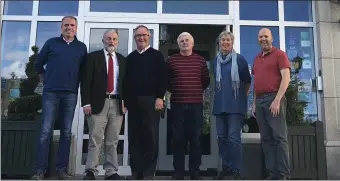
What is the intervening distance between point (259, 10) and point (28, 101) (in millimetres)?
3879

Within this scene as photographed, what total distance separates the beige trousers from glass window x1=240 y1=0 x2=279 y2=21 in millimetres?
3104

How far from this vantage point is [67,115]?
12.8 feet

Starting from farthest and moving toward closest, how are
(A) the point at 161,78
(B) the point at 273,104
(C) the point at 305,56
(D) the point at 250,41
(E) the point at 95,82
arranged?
(D) the point at 250,41
(C) the point at 305,56
(A) the point at 161,78
(E) the point at 95,82
(B) the point at 273,104

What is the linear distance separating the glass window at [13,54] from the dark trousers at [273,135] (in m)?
3.78

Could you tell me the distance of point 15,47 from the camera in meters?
5.93

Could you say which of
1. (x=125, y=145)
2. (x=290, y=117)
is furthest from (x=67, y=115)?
(x=290, y=117)

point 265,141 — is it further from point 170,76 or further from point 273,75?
point 170,76

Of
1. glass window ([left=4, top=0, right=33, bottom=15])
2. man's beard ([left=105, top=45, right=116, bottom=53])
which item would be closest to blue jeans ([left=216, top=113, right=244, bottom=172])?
man's beard ([left=105, top=45, right=116, bottom=53])

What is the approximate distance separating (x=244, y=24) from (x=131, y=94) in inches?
111

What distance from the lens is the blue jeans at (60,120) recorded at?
3.87 m

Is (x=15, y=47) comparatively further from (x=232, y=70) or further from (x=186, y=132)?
(x=232, y=70)

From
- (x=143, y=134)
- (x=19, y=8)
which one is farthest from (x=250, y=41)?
(x=19, y=8)

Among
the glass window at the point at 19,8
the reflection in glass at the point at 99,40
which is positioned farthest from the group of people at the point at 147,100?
the glass window at the point at 19,8

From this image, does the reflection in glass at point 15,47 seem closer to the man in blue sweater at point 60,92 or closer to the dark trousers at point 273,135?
the man in blue sweater at point 60,92
